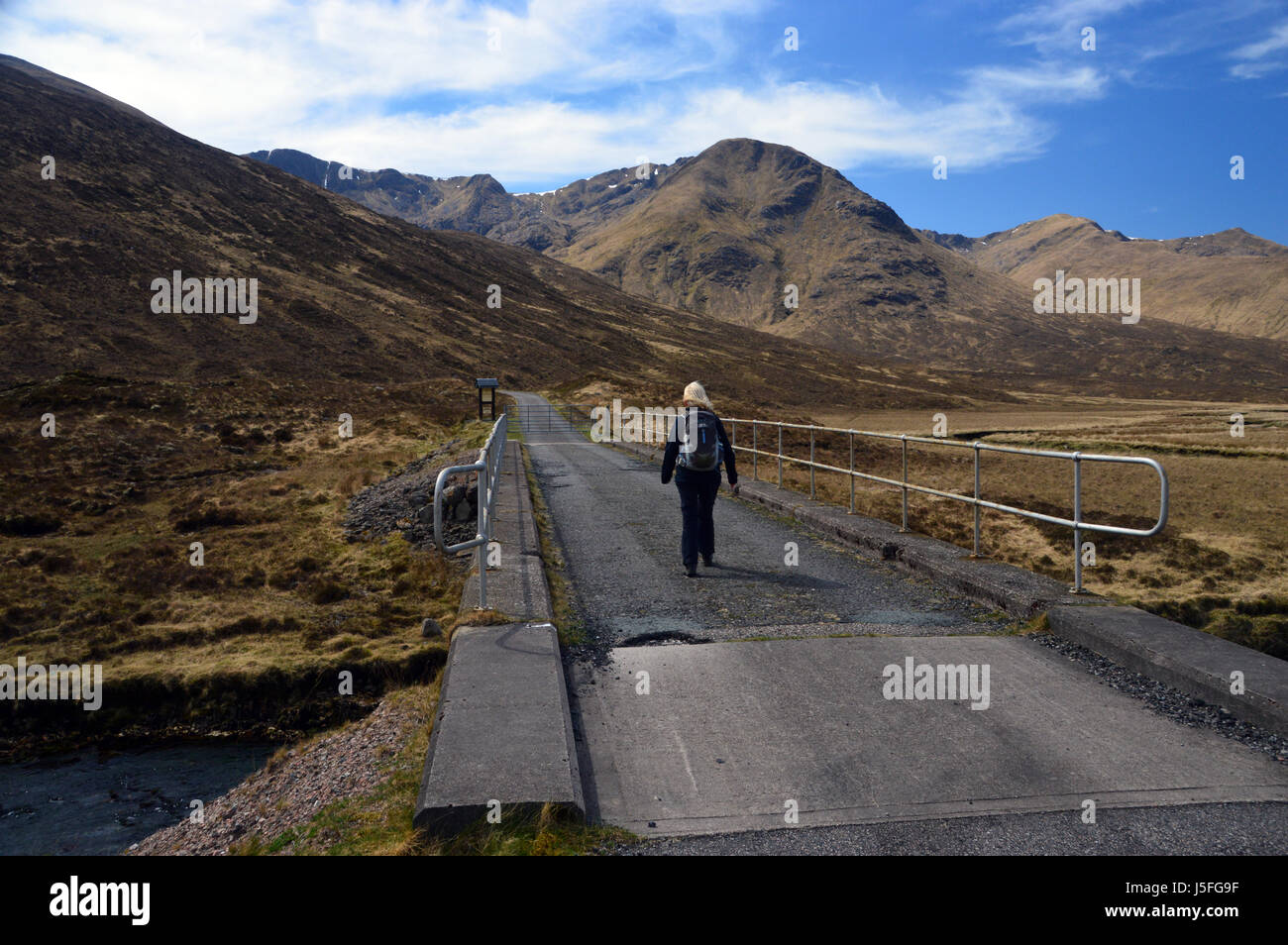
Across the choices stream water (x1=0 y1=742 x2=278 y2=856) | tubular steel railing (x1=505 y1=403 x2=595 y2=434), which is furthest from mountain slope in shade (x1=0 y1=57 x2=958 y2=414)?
stream water (x1=0 y1=742 x2=278 y2=856)

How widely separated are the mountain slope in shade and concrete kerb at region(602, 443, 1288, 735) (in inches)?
1661

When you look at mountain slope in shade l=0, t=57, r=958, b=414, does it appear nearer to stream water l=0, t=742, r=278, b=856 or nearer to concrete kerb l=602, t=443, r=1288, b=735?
stream water l=0, t=742, r=278, b=856

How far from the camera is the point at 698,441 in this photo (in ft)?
28.0

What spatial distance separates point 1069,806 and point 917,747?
79 cm

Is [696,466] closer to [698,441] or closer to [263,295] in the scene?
[698,441]

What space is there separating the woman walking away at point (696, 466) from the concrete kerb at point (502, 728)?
188 centimetres

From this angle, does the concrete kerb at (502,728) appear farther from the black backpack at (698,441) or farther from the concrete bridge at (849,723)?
the black backpack at (698,441)

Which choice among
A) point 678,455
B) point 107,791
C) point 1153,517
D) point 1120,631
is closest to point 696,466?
point 678,455

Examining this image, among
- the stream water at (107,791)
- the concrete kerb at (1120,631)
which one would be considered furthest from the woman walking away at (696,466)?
the stream water at (107,791)

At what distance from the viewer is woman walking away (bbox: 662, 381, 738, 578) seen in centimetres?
854

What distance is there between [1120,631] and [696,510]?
3922mm

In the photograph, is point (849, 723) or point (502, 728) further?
point (849, 723)
